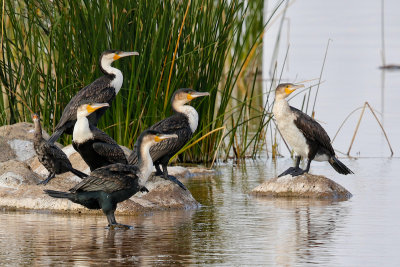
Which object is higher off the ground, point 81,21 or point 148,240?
point 81,21

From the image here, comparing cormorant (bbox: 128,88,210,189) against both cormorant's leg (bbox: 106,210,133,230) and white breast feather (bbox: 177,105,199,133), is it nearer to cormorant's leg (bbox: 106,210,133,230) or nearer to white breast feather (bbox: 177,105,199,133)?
white breast feather (bbox: 177,105,199,133)

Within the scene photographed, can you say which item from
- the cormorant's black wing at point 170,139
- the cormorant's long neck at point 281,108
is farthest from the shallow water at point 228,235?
the cormorant's long neck at point 281,108

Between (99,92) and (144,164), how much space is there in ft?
8.64

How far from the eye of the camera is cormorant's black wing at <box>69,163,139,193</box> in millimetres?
8414

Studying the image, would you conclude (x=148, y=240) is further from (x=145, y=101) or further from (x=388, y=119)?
(x=388, y=119)

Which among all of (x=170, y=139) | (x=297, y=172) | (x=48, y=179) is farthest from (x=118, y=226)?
Answer: (x=297, y=172)

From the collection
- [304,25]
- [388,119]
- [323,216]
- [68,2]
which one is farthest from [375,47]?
[323,216]

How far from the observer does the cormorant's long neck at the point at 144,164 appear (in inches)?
336

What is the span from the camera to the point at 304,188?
34.5 ft

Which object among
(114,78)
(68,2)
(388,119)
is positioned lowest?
(388,119)

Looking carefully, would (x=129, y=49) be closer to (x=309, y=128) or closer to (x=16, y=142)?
(x=16, y=142)

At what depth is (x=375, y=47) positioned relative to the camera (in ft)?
105

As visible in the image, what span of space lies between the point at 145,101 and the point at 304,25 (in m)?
26.9

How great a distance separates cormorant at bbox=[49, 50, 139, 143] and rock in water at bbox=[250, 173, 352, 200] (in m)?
1.92
